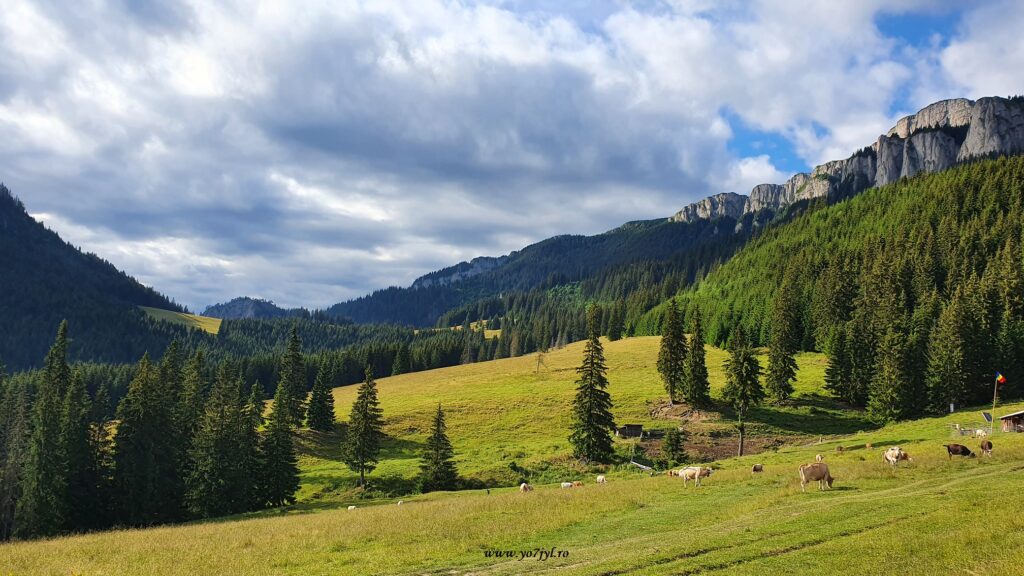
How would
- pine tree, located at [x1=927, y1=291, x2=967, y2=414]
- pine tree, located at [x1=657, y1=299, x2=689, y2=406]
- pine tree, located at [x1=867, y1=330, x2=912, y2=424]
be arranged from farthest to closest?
pine tree, located at [x1=657, y1=299, x2=689, y2=406] → pine tree, located at [x1=927, y1=291, x2=967, y2=414] → pine tree, located at [x1=867, y1=330, x2=912, y2=424]

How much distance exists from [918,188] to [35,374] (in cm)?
28791

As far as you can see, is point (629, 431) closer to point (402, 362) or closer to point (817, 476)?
point (817, 476)

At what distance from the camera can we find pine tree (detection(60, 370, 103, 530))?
5078cm

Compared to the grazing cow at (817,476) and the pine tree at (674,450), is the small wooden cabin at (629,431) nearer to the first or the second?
the pine tree at (674,450)

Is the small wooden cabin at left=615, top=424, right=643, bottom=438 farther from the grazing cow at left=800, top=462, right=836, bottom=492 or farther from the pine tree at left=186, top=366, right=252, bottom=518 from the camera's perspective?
the grazing cow at left=800, top=462, right=836, bottom=492

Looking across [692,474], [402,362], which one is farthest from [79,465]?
[402,362]

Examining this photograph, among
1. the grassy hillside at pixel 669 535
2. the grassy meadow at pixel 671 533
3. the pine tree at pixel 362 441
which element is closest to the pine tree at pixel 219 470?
the grassy meadow at pixel 671 533

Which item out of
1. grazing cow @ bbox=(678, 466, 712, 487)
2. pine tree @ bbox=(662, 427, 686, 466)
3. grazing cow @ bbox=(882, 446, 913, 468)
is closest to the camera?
grazing cow @ bbox=(882, 446, 913, 468)

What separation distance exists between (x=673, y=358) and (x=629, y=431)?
18.1 metres

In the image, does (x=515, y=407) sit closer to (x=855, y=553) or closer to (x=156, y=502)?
(x=156, y=502)

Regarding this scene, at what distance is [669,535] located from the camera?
68.3 ft

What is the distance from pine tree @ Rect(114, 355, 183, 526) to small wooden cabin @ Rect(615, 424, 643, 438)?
5091 cm

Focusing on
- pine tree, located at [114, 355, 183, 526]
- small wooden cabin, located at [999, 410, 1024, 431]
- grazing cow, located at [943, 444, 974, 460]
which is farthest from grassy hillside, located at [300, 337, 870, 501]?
grazing cow, located at [943, 444, 974, 460]

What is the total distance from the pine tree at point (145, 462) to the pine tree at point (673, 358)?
6612 cm
